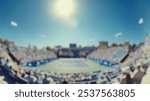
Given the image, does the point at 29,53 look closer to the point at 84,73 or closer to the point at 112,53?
the point at 84,73

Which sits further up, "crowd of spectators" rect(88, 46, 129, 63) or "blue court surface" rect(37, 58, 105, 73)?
"crowd of spectators" rect(88, 46, 129, 63)

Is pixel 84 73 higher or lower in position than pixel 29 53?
lower

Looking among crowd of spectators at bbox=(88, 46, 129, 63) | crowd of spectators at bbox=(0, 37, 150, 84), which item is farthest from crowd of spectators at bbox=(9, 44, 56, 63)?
crowd of spectators at bbox=(88, 46, 129, 63)

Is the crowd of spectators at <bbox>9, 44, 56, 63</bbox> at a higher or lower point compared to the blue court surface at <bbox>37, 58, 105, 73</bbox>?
higher

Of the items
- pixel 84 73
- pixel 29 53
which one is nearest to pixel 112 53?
pixel 84 73

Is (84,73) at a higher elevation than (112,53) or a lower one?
lower

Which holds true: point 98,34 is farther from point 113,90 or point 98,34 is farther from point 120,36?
point 113,90

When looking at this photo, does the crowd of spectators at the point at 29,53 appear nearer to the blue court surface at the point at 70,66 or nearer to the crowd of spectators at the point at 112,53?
the blue court surface at the point at 70,66

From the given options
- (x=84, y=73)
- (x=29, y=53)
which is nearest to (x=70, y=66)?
(x=84, y=73)

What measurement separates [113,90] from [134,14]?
0.41m

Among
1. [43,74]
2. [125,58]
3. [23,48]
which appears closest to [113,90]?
[125,58]

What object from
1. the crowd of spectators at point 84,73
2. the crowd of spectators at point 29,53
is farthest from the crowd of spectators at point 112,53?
the crowd of spectators at point 29,53

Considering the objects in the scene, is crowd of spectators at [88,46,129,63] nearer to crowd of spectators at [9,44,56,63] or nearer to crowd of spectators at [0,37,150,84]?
crowd of spectators at [0,37,150,84]

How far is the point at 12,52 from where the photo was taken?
2027 mm
